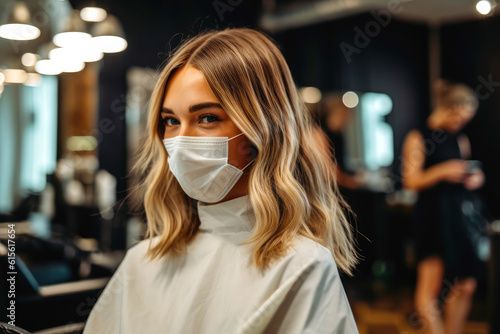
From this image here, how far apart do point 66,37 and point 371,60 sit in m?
3.10

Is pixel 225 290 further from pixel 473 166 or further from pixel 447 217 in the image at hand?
pixel 473 166

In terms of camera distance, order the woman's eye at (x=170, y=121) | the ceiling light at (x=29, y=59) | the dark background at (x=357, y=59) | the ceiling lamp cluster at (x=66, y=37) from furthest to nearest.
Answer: the dark background at (x=357, y=59) → the ceiling light at (x=29, y=59) → the ceiling lamp cluster at (x=66, y=37) → the woman's eye at (x=170, y=121)

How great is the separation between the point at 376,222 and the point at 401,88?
5.04 ft

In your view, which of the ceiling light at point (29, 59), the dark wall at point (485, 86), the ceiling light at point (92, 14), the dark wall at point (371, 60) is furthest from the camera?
the dark wall at point (371, 60)

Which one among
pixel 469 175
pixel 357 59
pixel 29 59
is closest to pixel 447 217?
pixel 469 175

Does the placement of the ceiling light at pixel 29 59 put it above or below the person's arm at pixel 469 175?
above

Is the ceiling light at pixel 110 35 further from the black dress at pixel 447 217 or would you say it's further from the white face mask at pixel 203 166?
the black dress at pixel 447 217

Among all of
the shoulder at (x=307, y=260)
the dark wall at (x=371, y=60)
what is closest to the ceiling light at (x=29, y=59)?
the shoulder at (x=307, y=260)

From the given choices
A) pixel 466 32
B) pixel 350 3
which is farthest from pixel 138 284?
pixel 350 3

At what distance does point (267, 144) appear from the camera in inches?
46.8

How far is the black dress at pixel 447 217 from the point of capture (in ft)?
10.7

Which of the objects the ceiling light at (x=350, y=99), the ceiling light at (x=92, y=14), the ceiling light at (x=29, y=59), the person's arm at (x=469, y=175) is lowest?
the person's arm at (x=469, y=175)

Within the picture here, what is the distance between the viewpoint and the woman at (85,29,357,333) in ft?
3.65

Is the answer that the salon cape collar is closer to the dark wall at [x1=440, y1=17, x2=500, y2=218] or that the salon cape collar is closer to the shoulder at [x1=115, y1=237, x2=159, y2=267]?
the shoulder at [x1=115, y1=237, x2=159, y2=267]
